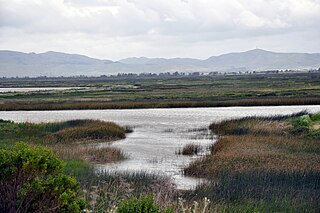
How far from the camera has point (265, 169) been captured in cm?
1758

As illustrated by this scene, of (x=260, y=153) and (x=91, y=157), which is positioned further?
(x=91, y=157)

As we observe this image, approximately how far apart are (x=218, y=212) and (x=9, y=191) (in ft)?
16.0

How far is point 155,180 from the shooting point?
1583 centimetres

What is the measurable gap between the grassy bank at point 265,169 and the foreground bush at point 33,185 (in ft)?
15.4

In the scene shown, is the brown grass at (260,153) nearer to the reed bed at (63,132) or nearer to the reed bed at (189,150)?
the reed bed at (189,150)

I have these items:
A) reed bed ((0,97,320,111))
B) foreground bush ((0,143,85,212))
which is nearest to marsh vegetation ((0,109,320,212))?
foreground bush ((0,143,85,212))

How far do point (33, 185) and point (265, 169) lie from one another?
11.5m

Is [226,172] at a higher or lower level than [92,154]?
higher

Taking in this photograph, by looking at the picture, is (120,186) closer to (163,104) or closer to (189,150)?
(189,150)

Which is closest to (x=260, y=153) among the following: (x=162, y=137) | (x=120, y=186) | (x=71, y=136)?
(x=120, y=186)

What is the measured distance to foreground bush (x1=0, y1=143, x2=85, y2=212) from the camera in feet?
25.8

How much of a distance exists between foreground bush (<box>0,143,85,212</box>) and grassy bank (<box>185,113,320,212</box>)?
15.4ft

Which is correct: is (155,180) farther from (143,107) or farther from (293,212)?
(143,107)

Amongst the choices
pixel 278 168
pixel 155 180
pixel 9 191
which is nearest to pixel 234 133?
pixel 278 168
